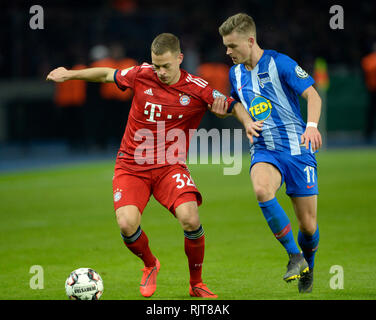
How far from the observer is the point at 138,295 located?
6.00 meters

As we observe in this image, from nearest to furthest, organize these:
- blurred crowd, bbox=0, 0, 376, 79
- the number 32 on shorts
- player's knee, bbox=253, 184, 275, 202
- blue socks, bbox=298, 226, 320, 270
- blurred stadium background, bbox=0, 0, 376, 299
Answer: player's knee, bbox=253, 184, 275, 202
the number 32 on shorts
blue socks, bbox=298, 226, 320, 270
blurred stadium background, bbox=0, 0, 376, 299
blurred crowd, bbox=0, 0, 376, 79

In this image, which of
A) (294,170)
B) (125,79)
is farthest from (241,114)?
(125,79)

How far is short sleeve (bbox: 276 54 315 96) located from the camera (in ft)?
19.5

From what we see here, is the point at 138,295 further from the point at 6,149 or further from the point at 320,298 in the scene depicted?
the point at 6,149

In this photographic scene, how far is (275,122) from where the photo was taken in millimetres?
6117

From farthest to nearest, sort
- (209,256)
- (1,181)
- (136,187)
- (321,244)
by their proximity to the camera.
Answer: (1,181)
(321,244)
(209,256)
(136,187)

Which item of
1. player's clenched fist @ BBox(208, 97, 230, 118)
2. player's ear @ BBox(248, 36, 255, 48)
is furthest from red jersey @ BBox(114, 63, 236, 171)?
player's ear @ BBox(248, 36, 255, 48)

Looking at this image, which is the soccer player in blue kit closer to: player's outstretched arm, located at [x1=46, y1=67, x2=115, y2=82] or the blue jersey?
the blue jersey

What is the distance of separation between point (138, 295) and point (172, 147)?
1240 mm

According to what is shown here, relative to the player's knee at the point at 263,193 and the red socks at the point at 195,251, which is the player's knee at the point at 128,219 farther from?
the player's knee at the point at 263,193

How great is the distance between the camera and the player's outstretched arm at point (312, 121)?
5629 mm

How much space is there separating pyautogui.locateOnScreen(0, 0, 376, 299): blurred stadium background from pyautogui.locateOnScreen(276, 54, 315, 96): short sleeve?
1.66m

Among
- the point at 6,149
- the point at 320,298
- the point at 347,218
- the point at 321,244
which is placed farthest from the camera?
the point at 6,149

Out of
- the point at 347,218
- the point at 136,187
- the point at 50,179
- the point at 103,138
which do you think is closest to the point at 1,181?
the point at 50,179
